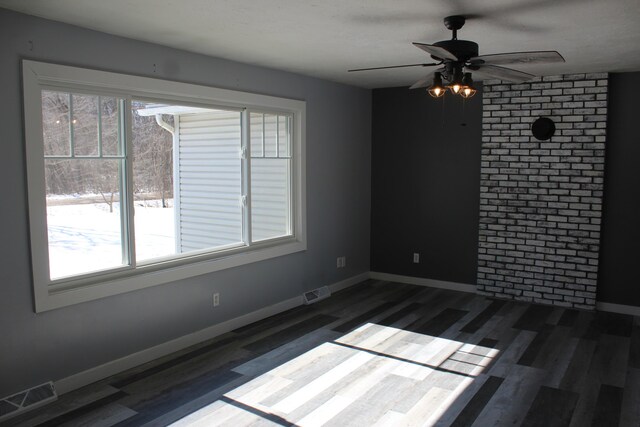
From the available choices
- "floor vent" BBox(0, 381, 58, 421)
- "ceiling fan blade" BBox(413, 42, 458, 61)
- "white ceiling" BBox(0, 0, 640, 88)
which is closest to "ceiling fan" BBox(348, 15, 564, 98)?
"ceiling fan blade" BBox(413, 42, 458, 61)

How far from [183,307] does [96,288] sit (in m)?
0.85

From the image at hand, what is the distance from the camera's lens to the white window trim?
3225mm

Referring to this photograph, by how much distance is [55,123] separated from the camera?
341 cm

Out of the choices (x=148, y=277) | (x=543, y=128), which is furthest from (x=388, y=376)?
(x=543, y=128)

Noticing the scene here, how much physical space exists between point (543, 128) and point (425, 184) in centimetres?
147

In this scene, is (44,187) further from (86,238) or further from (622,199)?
(622,199)

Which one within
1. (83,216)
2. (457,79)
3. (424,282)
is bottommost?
(424,282)

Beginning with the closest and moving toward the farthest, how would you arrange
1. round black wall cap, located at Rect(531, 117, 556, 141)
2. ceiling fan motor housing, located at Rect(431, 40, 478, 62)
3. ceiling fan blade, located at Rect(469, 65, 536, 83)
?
ceiling fan motor housing, located at Rect(431, 40, 478, 62) → ceiling fan blade, located at Rect(469, 65, 536, 83) → round black wall cap, located at Rect(531, 117, 556, 141)

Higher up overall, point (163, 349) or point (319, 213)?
point (319, 213)

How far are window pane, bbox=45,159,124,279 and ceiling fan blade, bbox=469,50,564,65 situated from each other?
101 inches

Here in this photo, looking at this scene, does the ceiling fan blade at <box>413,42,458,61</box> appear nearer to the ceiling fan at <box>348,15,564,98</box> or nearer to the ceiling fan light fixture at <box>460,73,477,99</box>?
the ceiling fan at <box>348,15,564,98</box>

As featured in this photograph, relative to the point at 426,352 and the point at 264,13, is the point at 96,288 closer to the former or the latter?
the point at 264,13

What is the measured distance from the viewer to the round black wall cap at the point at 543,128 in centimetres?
550

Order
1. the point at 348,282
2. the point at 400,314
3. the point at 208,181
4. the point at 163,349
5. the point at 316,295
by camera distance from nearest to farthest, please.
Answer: the point at 163,349 → the point at 400,314 → the point at 208,181 → the point at 316,295 → the point at 348,282
